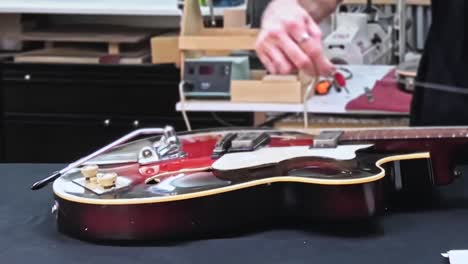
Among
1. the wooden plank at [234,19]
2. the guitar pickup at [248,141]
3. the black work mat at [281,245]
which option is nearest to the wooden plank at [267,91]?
the wooden plank at [234,19]

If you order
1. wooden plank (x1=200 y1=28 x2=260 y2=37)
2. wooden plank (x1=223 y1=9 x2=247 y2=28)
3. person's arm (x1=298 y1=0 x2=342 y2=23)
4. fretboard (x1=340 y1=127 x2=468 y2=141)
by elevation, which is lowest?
fretboard (x1=340 y1=127 x2=468 y2=141)

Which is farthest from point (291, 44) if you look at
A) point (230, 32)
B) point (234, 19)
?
point (234, 19)

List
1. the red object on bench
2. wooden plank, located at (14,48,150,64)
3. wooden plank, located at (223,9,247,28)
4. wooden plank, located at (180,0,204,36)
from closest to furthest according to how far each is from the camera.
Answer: the red object on bench
wooden plank, located at (180,0,204,36)
wooden plank, located at (223,9,247,28)
wooden plank, located at (14,48,150,64)

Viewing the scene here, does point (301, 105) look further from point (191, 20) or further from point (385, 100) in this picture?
point (191, 20)

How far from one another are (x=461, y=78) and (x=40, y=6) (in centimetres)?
153

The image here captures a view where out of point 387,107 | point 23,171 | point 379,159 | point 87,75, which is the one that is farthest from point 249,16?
point 379,159

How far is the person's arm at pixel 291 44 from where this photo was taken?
2.30 ft

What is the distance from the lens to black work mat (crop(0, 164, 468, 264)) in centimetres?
69

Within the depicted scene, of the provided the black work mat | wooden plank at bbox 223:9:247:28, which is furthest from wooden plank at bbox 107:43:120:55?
the black work mat

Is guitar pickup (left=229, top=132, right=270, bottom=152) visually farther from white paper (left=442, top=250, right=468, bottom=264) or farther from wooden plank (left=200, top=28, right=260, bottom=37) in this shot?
wooden plank (left=200, top=28, right=260, bottom=37)

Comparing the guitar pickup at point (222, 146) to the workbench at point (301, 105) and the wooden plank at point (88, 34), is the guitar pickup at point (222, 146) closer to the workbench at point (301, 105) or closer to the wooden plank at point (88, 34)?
the workbench at point (301, 105)

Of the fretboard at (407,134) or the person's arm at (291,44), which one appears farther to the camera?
the fretboard at (407,134)

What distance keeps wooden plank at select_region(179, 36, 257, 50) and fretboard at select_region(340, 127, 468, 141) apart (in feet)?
2.65

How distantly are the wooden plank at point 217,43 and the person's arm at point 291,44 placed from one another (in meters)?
0.94
